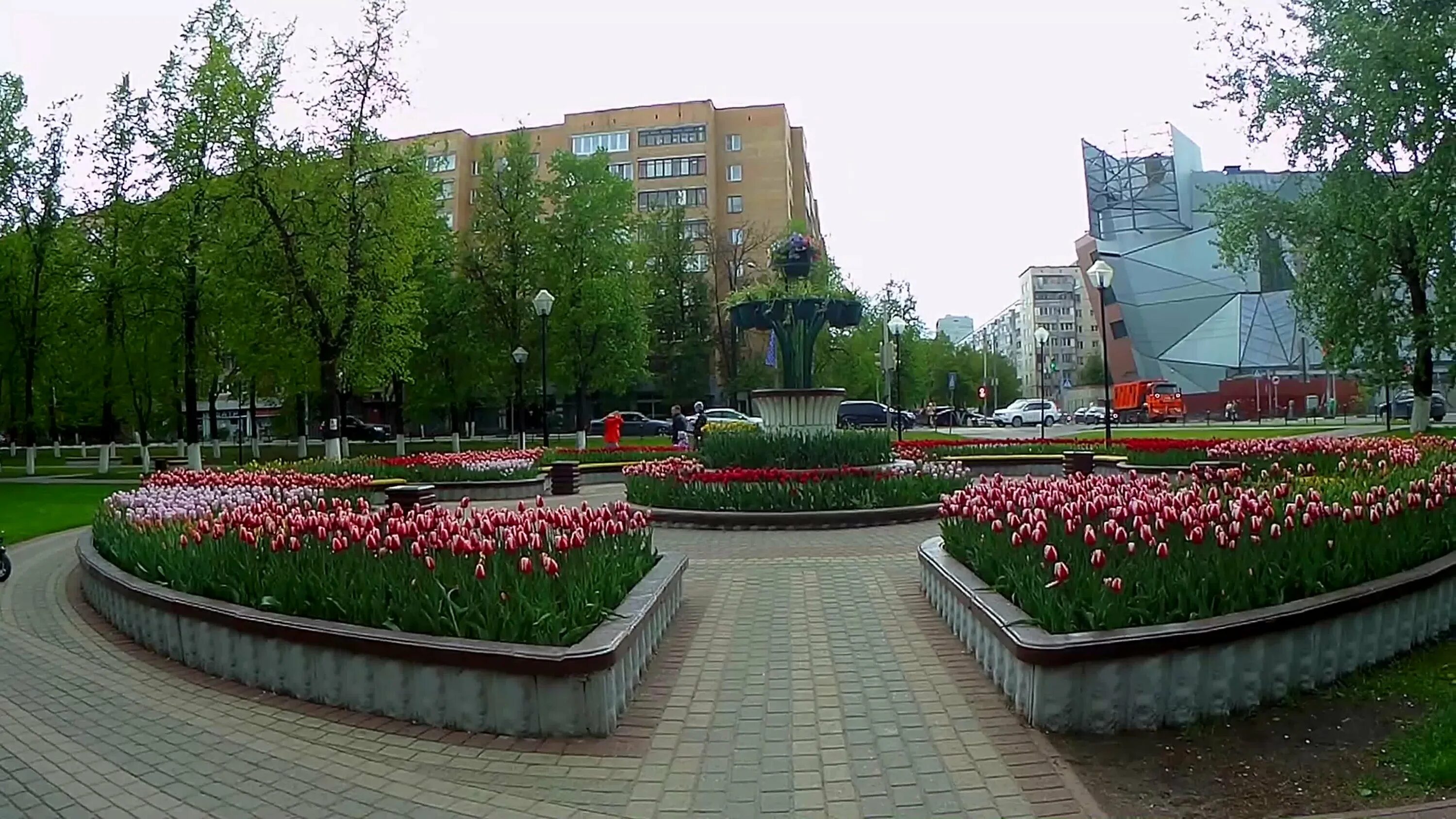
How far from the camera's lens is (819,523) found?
1244cm

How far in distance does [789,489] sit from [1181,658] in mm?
8070

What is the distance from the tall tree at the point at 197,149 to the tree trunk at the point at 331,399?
3.93 metres

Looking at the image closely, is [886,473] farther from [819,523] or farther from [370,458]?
[370,458]

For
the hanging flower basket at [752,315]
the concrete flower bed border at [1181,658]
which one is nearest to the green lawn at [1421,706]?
the concrete flower bed border at [1181,658]

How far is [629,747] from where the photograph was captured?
482cm

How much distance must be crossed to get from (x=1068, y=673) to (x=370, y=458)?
66.2 ft

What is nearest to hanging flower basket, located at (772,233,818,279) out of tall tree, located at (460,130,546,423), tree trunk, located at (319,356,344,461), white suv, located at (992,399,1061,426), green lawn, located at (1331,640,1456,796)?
green lawn, located at (1331,640,1456,796)

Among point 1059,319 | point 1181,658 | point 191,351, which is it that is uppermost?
point 1059,319

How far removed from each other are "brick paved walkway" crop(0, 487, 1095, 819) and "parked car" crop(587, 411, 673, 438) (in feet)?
134

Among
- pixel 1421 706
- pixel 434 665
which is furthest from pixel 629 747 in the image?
pixel 1421 706

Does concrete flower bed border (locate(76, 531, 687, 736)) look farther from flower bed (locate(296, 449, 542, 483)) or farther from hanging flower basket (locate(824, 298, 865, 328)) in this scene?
flower bed (locate(296, 449, 542, 483))

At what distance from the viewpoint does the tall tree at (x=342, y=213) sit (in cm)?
2512

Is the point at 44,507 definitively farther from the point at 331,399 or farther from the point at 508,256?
the point at 508,256

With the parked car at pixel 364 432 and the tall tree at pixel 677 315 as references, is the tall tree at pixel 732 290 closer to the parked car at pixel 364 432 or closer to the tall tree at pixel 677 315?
the tall tree at pixel 677 315
